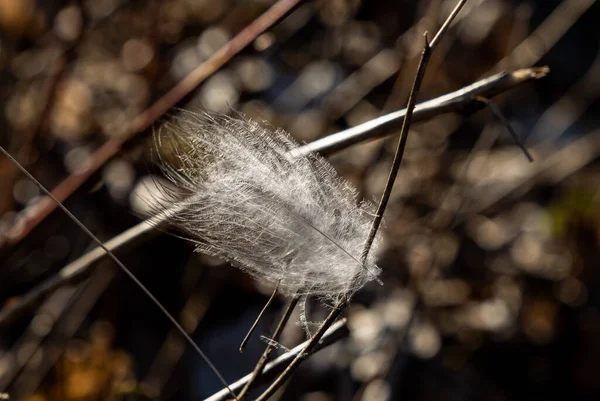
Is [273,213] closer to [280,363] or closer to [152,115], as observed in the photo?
[280,363]

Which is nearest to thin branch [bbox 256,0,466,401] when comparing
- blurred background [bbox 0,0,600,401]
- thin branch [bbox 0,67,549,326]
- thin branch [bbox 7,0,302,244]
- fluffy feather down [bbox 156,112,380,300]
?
fluffy feather down [bbox 156,112,380,300]

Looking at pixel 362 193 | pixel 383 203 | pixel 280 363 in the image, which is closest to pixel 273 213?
pixel 383 203

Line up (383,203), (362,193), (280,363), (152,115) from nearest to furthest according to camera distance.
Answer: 1. (383,203)
2. (280,363)
3. (152,115)
4. (362,193)

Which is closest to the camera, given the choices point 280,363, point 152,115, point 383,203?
point 383,203

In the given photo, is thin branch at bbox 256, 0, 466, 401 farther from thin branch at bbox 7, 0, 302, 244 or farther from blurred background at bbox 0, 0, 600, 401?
blurred background at bbox 0, 0, 600, 401

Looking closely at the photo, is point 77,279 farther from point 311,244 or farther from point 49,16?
point 49,16

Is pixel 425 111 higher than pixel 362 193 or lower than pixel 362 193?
lower

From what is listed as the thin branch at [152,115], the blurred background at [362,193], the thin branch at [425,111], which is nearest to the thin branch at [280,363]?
the thin branch at [425,111]

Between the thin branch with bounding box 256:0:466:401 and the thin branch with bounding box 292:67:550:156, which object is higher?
the thin branch with bounding box 292:67:550:156
